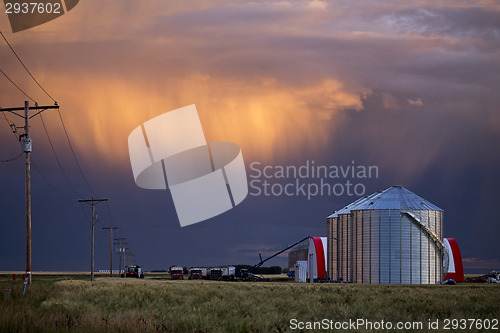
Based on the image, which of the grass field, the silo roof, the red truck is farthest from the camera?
the red truck

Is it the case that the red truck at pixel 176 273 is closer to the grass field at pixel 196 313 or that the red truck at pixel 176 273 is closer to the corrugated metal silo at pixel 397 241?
the corrugated metal silo at pixel 397 241

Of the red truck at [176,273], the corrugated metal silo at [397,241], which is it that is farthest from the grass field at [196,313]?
the red truck at [176,273]

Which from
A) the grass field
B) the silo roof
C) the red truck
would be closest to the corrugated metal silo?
the silo roof

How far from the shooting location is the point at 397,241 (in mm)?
76312

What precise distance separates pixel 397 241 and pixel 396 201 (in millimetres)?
5072

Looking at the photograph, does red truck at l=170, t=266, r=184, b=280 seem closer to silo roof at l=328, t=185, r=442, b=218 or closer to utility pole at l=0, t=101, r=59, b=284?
silo roof at l=328, t=185, r=442, b=218

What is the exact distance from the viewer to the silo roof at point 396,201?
3063 inches

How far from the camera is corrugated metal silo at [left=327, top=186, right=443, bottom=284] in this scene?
7625 centimetres

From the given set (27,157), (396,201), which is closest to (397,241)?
(396,201)

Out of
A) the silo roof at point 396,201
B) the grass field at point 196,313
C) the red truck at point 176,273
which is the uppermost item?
the silo roof at point 396,201

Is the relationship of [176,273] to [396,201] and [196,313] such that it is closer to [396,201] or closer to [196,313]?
[396,201]

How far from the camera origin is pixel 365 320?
23734 millimetres

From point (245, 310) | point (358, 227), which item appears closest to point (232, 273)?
point (358, 227)

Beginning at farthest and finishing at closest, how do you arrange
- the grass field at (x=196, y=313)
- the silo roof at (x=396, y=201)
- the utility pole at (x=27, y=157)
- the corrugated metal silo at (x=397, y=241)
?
the silo roof at (x=396, y=201) → the corrugated metal silo at (x=397, y=241) → the utility pole at (x=27, y=157) → the grass field at (x=196, y=313)
